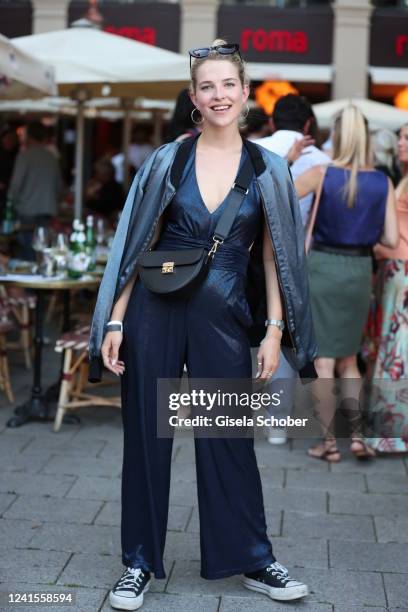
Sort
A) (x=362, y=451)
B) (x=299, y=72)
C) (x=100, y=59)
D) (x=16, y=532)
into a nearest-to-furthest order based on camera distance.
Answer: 1. (x=16, y=532)
2. (x=362, y=451)
3. (x=100, y=59)
4. (x=299, y=72)

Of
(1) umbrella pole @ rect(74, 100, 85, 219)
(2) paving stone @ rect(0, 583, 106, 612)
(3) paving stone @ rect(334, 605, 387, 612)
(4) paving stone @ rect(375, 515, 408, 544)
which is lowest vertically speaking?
(4) paving stone @ rect(375, 515, 408, 544)

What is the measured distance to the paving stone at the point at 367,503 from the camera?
15.8 ft

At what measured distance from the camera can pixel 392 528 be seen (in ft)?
15.1

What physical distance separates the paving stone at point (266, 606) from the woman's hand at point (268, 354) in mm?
799

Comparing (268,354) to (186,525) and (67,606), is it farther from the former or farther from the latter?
(186,525)

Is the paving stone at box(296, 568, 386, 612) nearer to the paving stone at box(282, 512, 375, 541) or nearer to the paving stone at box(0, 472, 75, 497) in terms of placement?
the paving stone at box(282, 512, 375, 541)

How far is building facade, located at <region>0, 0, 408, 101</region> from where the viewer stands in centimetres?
1936

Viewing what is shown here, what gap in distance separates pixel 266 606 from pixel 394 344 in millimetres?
2631

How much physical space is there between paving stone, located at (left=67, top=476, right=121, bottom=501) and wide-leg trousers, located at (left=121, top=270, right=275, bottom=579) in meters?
1.25

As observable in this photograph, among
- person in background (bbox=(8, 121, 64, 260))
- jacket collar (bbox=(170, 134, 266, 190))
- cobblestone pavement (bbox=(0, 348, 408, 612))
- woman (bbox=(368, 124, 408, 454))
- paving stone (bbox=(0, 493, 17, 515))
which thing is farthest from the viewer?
person in background (bbox=(8, 121, 64, 260))

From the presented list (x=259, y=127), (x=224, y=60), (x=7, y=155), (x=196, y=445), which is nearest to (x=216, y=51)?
(x=224, y=60)

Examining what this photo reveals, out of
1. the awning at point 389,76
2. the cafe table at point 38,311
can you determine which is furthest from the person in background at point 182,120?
the awning at point 389,76

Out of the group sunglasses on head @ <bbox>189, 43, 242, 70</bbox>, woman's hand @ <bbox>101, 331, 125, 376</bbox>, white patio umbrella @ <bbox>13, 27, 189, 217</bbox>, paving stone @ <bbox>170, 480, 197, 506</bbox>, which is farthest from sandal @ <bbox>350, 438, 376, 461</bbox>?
white patio umbrella @ <bbox>13, 27, 189, 217</bbox>

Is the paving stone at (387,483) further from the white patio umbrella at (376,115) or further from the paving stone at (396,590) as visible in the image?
the white patio umbrella at (376,115)
